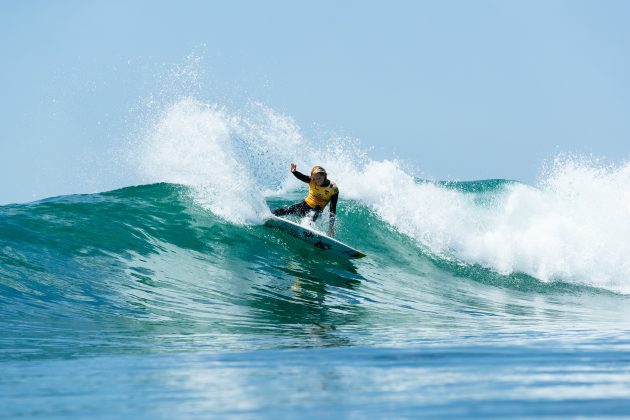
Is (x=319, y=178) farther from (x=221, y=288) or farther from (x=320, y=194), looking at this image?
(x=221, y=288)

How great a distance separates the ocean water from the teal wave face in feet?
0.13

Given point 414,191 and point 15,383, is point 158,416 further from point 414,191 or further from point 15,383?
point 414,191

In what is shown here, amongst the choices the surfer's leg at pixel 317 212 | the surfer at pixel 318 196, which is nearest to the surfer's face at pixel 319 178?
the surfer at pixel 318 196

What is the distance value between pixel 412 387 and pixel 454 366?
69 cm

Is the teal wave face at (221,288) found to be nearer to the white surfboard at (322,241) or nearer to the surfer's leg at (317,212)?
the white surfboard at (322,241)

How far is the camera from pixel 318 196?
12.3m

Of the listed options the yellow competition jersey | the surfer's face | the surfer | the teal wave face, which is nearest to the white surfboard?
the teal wave face

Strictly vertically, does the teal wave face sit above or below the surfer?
below

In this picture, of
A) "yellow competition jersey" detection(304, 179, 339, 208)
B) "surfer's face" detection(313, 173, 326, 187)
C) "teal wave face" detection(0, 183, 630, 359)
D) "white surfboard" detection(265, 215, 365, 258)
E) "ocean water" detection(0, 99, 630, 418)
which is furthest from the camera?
"yellow competition jersey" detection(304, 179, 339, 208)

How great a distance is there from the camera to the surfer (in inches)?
473

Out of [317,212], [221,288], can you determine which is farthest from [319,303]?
[317,212]

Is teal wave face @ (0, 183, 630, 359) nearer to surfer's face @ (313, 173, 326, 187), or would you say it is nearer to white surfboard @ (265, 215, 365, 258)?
white surfboard @ (265, 215, 365, 258)

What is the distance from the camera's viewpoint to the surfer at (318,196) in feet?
39.4

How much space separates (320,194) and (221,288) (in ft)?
10.9
